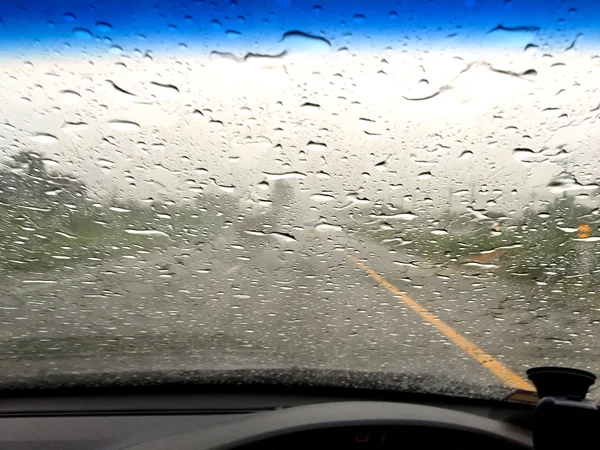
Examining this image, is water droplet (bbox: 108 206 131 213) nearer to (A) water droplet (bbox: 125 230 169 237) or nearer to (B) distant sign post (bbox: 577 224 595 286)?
(A) water droplet (bbox: 125 230 169 237)

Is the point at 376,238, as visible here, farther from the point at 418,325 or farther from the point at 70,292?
the point at 70,292

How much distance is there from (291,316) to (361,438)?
3.97 meters

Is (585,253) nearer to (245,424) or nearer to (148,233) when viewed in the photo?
(148,233)

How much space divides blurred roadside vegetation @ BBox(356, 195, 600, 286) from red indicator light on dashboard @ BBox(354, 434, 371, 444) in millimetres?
4344

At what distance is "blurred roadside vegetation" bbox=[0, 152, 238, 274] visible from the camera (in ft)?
22.7

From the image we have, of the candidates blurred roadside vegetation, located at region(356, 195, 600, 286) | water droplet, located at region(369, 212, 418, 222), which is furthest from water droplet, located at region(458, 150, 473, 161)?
water droplet, located at region(369, 212, 418, 222)

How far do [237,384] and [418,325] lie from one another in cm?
331

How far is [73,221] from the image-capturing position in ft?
24.7

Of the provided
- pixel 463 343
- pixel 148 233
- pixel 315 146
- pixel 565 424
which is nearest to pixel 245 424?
pixel 565 424

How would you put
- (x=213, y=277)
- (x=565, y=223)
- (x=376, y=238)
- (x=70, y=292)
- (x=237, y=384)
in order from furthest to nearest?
(x=213, y=277)
(x=376, y=238)
(x=70, y=292)
(x=565, y=223)
(x=237, y=384)

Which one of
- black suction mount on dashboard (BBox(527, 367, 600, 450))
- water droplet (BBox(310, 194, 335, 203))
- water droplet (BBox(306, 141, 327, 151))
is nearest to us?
black suction mount on dashboard (BBox(527, 367, 600, 450))

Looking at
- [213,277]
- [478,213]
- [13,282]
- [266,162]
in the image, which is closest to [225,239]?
[213,277]

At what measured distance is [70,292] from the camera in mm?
7336

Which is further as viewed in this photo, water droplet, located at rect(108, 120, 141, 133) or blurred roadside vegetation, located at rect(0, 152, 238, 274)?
blurred roadside vegetation, located at rect(0, 152, 238, 274)
